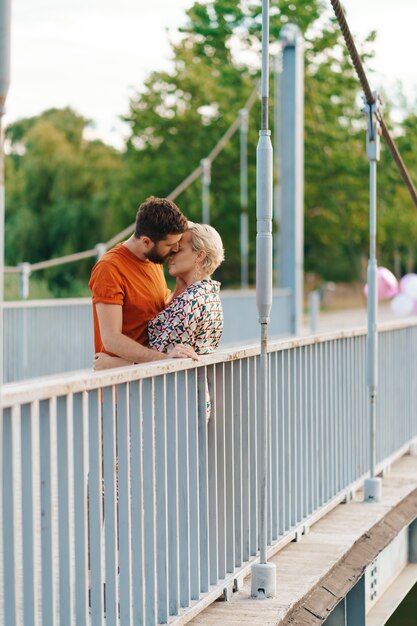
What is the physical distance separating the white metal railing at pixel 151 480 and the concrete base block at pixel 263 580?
8 cm

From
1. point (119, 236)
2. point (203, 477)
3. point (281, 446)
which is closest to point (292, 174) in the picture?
point (119, 236)

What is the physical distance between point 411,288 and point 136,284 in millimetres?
10797

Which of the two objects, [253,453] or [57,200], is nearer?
[253,453]

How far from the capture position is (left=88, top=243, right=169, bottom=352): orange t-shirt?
13.8 ft

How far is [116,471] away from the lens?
3566 millimetres

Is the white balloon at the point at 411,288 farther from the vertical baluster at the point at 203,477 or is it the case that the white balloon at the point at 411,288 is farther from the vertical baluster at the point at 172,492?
the vertical baluster at the point at 172,492

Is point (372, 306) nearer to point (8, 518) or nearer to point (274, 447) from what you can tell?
point (274, 447)

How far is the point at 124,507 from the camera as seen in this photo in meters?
3.49

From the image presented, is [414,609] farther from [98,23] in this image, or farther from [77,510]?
[98,23]

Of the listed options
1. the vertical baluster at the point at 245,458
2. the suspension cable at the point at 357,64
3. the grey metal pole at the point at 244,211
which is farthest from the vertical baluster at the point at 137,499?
the grey metal pole at the point at 244,211

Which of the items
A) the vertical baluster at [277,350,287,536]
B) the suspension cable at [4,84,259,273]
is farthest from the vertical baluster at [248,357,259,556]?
the suspension cable at [4,84,259,273]

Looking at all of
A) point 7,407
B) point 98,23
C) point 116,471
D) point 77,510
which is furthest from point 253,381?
point 98,23

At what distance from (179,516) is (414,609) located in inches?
109

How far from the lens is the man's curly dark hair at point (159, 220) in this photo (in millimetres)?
4188
